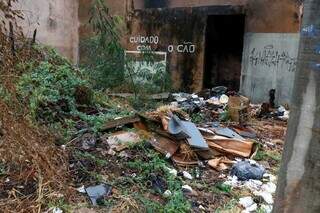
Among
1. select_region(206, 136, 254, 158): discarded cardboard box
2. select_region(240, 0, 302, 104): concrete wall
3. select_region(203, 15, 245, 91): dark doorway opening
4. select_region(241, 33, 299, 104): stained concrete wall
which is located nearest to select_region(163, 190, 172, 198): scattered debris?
select_region(206, 136, 254, 158): discarded cardboard box

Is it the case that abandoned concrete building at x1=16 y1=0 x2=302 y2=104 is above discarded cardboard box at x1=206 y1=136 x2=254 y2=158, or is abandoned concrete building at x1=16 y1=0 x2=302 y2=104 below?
above

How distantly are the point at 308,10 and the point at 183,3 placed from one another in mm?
10571

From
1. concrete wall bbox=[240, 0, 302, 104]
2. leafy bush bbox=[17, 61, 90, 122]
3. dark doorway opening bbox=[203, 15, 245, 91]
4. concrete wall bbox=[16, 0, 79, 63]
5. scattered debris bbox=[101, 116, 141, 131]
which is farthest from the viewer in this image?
concrete wall bbox=[16, 0, 79, 63]

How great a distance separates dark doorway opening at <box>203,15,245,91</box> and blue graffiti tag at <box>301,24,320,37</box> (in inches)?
398

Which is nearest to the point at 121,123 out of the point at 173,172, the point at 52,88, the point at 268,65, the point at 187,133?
the point at 187,133

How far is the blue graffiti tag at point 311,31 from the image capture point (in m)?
2.20

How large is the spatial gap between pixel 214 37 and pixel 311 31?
34.3ft

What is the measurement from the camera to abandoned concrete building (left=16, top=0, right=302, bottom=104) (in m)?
10.4

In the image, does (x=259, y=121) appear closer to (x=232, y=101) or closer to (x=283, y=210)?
(x=232, y=101)

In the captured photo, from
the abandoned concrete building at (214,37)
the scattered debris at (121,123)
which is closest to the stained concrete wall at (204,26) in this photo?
the abandoned concrete building at (214,37)

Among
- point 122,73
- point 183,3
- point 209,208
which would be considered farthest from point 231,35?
point 209,208

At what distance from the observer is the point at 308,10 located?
2227 mm

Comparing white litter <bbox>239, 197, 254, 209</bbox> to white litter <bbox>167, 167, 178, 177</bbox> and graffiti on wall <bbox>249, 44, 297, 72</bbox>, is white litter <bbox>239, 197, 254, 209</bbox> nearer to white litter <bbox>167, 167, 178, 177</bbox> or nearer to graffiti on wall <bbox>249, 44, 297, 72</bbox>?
white litter <bbox>167, 167, 178, 177</bbox>

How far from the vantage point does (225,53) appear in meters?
12.7
